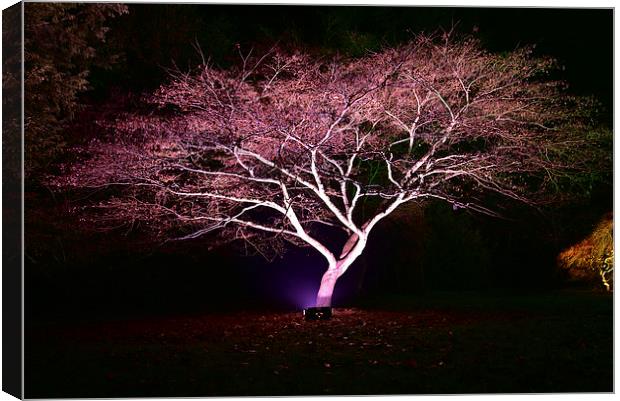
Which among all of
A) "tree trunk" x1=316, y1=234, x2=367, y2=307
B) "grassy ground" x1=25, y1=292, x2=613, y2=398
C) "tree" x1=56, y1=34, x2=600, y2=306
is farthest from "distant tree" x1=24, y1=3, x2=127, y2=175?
"tree trunk" x1=316, y1=234, x2=367, y2=307

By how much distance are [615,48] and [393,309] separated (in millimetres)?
5678

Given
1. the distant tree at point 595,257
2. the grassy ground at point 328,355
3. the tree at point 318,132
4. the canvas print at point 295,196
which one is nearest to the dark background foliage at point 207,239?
the canvas print at point 295,196

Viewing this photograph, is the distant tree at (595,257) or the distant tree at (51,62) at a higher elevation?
the distant tree at (51,62)

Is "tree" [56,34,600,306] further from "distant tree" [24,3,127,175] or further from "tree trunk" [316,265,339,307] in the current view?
"distant tree" [24,3,127,175]

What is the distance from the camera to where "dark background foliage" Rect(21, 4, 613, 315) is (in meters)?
→ 13.6

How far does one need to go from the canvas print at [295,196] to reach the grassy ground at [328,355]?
0.04 meters

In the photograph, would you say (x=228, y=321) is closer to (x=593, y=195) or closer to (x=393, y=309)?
(x=393, y=309)

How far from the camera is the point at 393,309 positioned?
42.7ft

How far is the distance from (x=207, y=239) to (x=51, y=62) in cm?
521

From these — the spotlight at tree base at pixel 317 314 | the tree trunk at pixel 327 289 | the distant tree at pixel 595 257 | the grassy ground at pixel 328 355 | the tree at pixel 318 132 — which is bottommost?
the grassy ground at pixel 328 355

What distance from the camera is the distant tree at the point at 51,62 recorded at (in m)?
10.6

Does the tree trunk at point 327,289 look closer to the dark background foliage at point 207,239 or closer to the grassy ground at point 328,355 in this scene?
the grassy ground at point 328,355

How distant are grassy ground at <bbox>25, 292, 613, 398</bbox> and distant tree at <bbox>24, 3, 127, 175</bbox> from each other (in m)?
2.41

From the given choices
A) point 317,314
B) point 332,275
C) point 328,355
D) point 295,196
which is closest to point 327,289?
point 332,275
